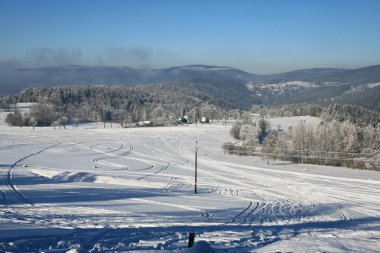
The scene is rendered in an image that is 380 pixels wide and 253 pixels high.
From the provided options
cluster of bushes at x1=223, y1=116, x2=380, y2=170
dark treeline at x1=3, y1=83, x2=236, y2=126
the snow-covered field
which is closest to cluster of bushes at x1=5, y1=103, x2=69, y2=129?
dark treeline at x1=3, y1=83, x2=236, y2=126

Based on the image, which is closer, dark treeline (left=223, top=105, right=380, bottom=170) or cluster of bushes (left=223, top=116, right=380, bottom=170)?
dark treeline (left=223, top=105, right=380, bottom=170)

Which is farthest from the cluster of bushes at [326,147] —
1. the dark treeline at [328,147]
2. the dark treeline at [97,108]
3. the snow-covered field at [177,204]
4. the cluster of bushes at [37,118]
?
the cluster of bushes at [37,118]

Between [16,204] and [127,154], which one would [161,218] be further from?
[127,154]

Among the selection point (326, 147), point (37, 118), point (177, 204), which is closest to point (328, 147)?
point (326, 147)

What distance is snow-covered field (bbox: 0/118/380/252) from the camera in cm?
1156

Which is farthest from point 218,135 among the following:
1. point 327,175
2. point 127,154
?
point 327,175

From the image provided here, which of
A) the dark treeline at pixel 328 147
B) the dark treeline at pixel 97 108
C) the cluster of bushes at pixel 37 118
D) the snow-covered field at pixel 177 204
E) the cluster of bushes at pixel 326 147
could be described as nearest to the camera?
the snow-covered field at pixel 177 204

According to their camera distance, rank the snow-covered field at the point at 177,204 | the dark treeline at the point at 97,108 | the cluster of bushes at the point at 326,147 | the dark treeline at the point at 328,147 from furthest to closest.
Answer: the dark treeline at the point at 97,108 → the cluster of bushes at the point at 326,147 → the dark treeline at the point at 328,147 → the snow-covered field at the point at 177,204

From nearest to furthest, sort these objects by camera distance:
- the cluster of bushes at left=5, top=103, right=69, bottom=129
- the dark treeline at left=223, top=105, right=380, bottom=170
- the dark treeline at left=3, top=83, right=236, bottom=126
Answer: the dark treeline at left=223, top=105, right=380, bottom=170, the cluster of bushes at left=5, top=103, right=69, bottom=129, the dark treeline at left=3, top=83, right=236, bottom=126

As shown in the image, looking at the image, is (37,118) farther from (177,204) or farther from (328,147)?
(177,204)

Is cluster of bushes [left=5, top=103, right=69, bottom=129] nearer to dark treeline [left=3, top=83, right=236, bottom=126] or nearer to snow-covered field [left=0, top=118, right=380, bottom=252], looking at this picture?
dark treeline [left=3, top=83, right=236, bottom=126]

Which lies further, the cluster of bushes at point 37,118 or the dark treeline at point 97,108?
the dark treeline at point 97,108

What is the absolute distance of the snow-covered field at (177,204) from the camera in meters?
11.6

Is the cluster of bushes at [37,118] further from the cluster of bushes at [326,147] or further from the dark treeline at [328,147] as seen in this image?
the cluster of bushes at [326,147]
